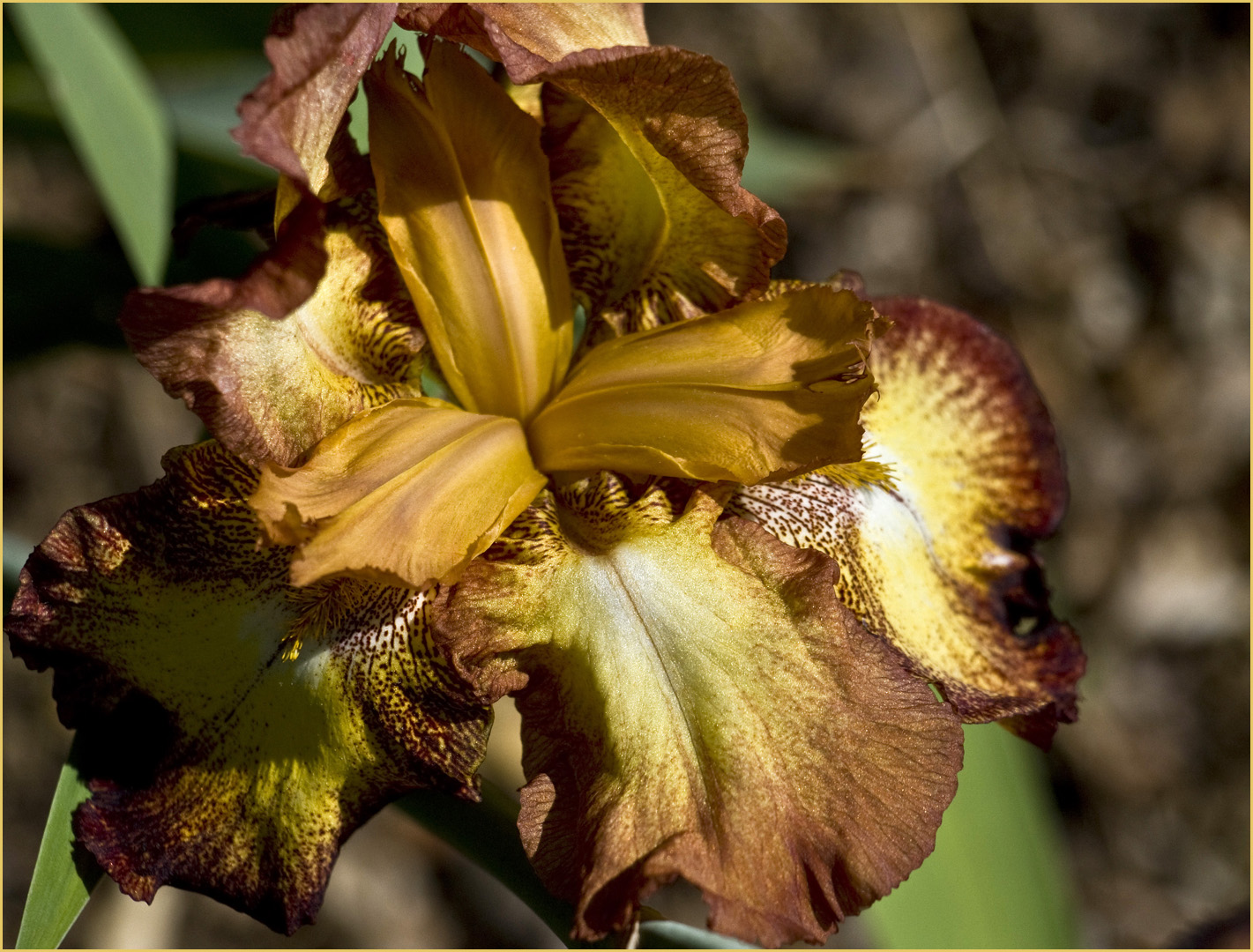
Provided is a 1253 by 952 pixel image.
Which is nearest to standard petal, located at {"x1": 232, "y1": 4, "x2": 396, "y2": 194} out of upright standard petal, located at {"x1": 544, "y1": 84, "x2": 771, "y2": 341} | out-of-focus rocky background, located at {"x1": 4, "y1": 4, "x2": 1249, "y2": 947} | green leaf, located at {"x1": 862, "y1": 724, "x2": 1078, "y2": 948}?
upright standard petal, located at {"x1": 544, "y1": 84, "x2": 771, "y2": 341}

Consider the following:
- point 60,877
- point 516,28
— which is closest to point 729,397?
point 516,28

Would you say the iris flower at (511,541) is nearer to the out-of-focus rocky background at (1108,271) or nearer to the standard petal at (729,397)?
the standard petal at (729,397)

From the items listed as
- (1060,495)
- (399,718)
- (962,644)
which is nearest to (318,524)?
(399,718)

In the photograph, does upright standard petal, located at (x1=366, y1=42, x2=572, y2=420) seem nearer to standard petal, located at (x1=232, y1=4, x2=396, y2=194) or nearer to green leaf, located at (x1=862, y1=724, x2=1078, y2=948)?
standard petal, located at (x1=232, y1=4, x2=396, y2=194)

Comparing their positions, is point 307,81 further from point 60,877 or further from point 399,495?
point 60,877

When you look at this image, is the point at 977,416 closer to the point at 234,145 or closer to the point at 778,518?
the point at 778,518
